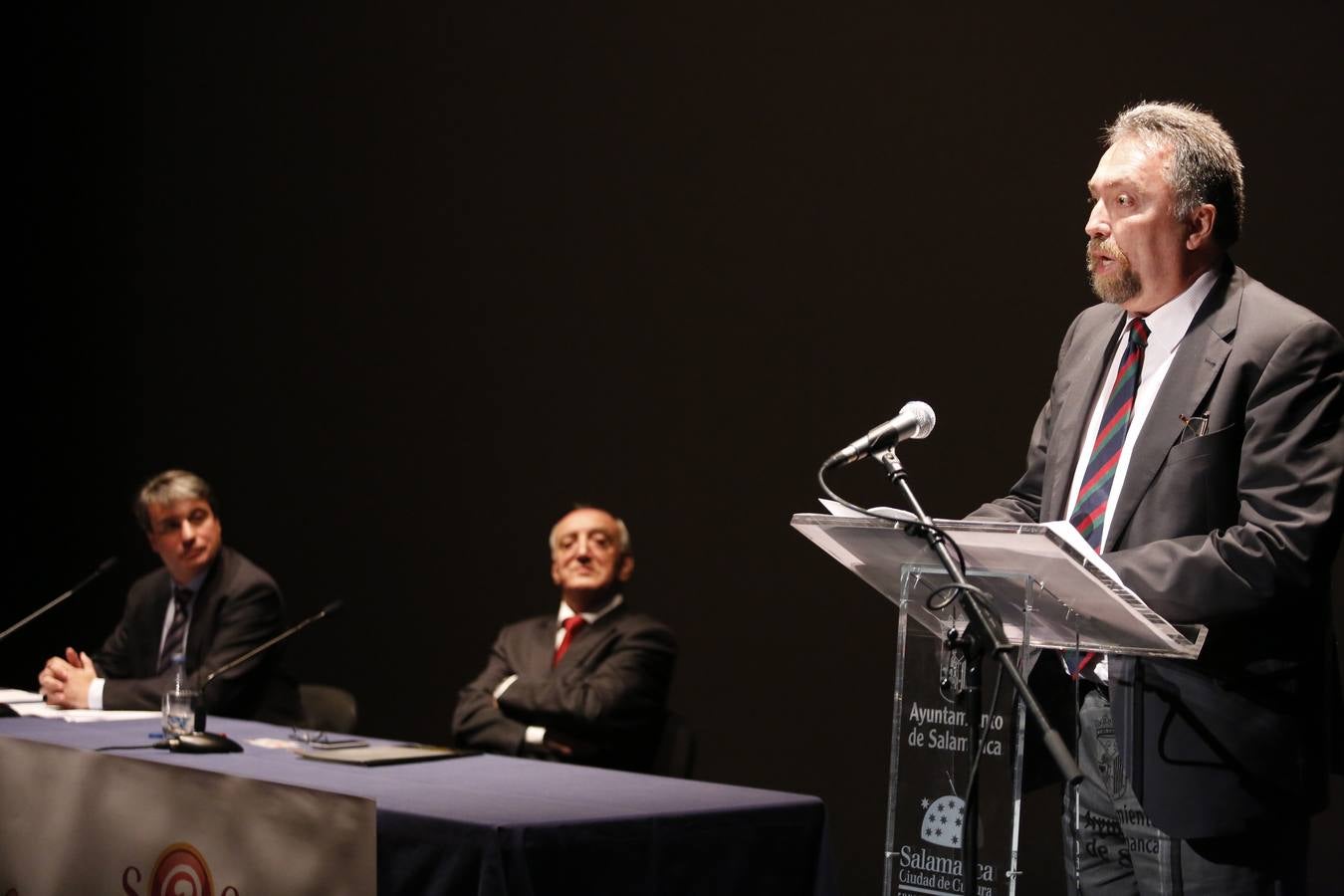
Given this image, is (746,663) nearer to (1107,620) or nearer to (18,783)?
(18,783)

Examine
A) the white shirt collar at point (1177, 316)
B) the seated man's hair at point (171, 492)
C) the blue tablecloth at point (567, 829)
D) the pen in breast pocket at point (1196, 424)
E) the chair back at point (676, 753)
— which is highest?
the white shirt collar at point (1177, 316)

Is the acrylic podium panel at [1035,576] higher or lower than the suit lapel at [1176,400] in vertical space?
lower

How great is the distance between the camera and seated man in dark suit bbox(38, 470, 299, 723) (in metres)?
4.54

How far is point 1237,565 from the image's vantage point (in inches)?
81.0

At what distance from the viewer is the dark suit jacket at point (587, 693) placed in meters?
4.27

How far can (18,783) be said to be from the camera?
3428 mm

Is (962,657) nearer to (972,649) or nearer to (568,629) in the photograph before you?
(972,649)

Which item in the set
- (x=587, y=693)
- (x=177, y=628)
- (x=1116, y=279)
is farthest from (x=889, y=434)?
(x=177, y=628)

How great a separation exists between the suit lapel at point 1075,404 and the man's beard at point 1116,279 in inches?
3.7

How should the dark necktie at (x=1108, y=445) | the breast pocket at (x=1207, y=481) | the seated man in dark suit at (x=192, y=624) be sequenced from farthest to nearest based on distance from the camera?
the seated man in dark suit at (x=192, y=624)
the dark necktie at (x=1108, y=445)
the breast pocket at (x=1207, y=481)

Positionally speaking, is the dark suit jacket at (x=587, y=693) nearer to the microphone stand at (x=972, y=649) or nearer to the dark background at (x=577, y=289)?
the dark background at (x=577, y=289)

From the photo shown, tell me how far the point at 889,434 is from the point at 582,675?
257cm

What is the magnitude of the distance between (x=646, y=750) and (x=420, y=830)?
70.3 inches

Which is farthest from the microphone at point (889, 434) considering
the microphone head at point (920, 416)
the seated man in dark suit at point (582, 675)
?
the seated man in dark suit at point (582, 675)
